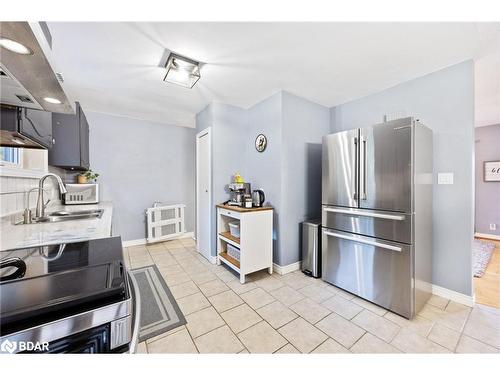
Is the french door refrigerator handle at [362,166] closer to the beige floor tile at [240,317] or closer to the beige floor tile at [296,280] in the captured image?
the beige floor tile at [296,280]

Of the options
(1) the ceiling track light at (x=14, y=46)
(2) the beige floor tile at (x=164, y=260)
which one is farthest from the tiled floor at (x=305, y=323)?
(1) the ceiling track light at (x=14, y=46)

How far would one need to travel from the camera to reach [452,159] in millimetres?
1930

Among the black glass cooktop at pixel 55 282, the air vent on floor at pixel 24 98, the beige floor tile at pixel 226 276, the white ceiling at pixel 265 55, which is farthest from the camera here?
the beige floor tile at pixel 226 276

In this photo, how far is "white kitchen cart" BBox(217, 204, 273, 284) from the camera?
2.30 metres

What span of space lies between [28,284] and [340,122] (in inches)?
129

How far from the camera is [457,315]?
1695 millimetres

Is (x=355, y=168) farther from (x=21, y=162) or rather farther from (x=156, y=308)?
(x=21, y=162)

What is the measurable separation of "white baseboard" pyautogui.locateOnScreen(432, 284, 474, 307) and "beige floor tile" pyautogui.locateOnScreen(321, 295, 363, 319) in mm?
897

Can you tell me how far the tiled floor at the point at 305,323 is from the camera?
1.38 meters

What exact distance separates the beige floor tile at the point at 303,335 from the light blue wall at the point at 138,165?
307 centimetres

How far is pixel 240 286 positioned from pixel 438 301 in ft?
6.35

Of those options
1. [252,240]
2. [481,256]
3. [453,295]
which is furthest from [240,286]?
[481,256]

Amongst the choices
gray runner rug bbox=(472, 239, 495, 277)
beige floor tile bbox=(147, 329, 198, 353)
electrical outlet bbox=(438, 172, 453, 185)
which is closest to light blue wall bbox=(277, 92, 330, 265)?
electrical outlet bbox=(438, 172, 453, 185)
